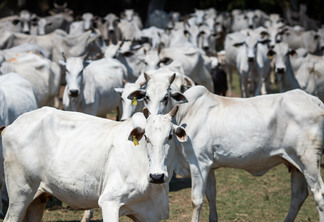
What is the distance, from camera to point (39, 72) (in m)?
11.0

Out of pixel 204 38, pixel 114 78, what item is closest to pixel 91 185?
pixel 114 78

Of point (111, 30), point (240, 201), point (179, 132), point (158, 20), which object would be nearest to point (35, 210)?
point (179, 132)

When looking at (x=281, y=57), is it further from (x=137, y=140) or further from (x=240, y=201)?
(x=137, y=140)

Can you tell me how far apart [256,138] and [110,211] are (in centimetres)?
247

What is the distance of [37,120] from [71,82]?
3.86 m

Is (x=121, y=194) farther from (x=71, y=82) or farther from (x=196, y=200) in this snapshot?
(x=71, y=82)

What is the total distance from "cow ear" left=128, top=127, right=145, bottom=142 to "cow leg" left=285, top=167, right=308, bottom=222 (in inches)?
107

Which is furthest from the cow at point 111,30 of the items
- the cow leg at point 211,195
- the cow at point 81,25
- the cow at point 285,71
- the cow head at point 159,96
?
the cow head at point 159,96

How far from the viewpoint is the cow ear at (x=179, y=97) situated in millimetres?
7238

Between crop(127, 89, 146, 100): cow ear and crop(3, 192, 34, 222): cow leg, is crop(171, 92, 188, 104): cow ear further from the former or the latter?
crop(3, 192, 34, 222): cow leg

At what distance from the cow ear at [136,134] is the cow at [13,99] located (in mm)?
2677

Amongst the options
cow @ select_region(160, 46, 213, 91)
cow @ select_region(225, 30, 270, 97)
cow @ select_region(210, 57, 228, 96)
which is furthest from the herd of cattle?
cow @ select_region(225, 30, 270, 97)

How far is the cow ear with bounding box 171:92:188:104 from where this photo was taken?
23.7 feet

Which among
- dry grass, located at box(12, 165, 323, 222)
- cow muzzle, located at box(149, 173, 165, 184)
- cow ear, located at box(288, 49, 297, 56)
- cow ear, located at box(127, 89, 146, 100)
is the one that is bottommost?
dry grass, located at box(12, 165, 323, 222)
